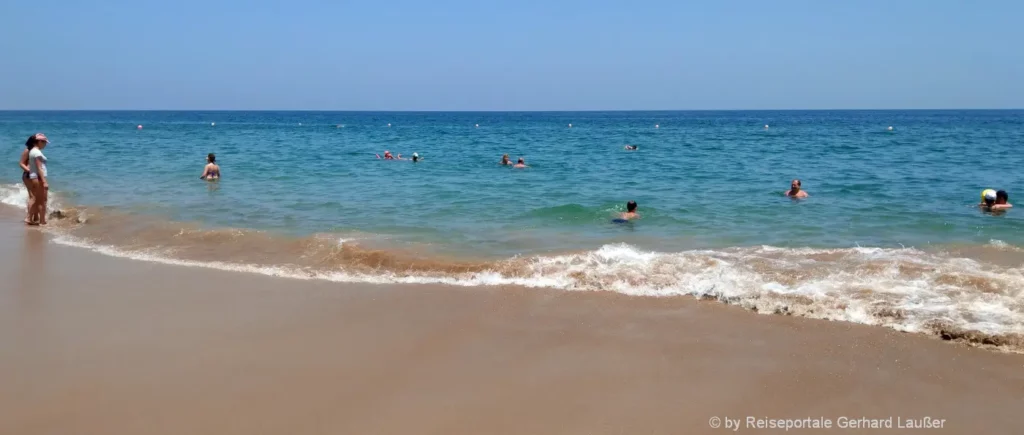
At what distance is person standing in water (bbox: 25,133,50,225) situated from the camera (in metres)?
9.99

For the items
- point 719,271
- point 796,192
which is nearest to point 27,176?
point 719,271

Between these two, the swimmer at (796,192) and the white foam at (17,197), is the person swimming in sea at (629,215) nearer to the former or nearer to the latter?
the swimmer at (796,192)

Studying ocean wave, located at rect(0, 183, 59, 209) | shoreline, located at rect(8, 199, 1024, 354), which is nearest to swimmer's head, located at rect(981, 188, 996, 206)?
shoreline, located at rect(8, 199, 1024, 354)

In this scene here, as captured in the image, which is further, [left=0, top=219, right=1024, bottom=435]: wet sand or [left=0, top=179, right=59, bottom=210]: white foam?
[left=0, top=179, right=59, bottom=210]: white foam

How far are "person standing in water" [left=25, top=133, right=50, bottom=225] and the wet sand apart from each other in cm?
481

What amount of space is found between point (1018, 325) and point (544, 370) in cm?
388

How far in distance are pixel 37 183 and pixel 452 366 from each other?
9006mm

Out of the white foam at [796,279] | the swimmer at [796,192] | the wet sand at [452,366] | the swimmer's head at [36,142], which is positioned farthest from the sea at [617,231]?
the swimmer's head at [36,142]

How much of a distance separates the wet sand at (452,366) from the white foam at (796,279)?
365 millimetres

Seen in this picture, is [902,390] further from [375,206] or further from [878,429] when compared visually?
[375,206]

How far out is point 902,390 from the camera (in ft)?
13.4

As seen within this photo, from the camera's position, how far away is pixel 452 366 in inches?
175

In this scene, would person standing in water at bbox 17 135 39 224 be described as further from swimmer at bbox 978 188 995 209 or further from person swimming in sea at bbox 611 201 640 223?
swimmer at bbox 978 188 995 209

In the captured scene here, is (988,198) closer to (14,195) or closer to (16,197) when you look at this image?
(16,197)
